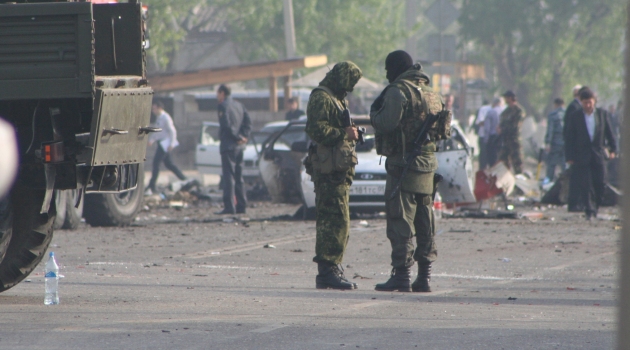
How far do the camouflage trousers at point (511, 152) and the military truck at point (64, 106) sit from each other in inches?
561

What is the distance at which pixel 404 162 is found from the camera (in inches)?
294

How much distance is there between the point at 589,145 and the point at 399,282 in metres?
7.26

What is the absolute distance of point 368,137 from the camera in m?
14.8

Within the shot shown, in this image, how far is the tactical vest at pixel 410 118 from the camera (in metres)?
7.46

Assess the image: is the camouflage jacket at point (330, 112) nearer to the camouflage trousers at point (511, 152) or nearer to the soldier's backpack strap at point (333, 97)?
the soldier's backpack strap at point (333, 97)

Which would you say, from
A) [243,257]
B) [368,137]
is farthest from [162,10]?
[243,257]

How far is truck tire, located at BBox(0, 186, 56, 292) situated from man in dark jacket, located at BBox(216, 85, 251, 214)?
28.4ft

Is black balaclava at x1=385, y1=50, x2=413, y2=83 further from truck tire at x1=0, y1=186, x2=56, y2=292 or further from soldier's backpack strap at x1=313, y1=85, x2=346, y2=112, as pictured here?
truck tire at x1=0, y1=186, x2=56, y2=292

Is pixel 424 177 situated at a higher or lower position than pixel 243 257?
higher

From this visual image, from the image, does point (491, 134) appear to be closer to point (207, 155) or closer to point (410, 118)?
point (207, 155)

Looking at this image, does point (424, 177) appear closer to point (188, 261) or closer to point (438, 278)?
point (438, 278)

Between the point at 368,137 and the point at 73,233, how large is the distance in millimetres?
4650

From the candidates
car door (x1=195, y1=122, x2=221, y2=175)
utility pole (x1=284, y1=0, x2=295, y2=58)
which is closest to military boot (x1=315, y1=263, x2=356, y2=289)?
car door (x1=195, y1=122, x2=221, y2=175)

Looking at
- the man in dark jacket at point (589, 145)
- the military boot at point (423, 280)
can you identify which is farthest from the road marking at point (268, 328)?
the man in dark jacket at point (589, 145)
